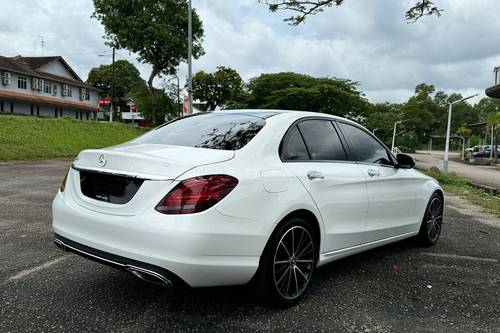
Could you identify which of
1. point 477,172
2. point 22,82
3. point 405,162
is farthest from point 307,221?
point 22,82

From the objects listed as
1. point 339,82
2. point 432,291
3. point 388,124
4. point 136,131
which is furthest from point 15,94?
point 388,124

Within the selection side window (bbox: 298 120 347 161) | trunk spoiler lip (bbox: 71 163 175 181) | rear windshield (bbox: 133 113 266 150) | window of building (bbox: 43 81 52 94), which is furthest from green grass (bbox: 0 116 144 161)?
side window (bbox: 298 120 347 161)

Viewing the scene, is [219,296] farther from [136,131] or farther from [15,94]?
[15,94]

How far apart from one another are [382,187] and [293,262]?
1492 mm

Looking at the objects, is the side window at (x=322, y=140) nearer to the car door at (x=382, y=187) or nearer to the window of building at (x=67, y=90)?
the car door at (x=382, y=187)

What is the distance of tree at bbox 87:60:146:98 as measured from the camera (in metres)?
76.2

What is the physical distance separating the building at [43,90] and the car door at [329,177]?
141ft

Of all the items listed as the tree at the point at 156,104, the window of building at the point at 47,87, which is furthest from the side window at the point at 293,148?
the window of building at the point at 47,87

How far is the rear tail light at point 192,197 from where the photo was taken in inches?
114

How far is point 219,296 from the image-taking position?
371 cm

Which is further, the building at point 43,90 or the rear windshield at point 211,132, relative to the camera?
the building at point 43,90

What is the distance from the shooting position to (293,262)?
3.55 metres

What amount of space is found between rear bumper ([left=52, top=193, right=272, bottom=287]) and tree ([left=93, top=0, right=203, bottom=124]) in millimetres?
37902

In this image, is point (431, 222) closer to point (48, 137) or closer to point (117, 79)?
point (48, 137)
